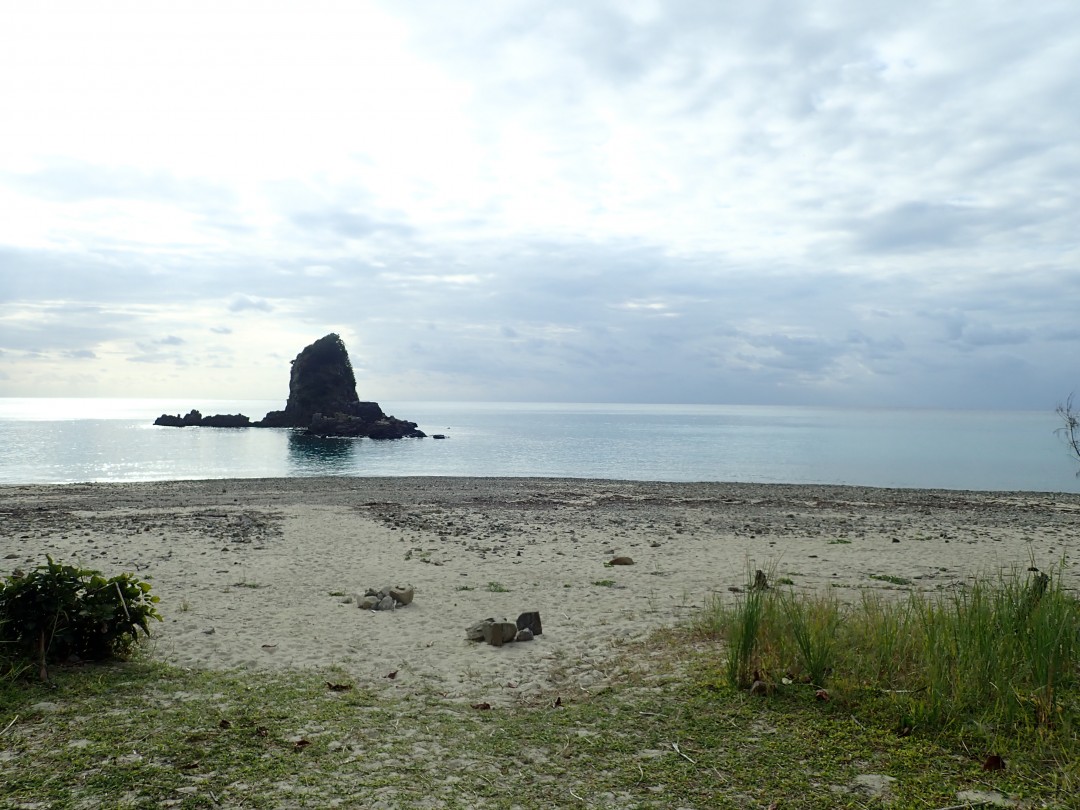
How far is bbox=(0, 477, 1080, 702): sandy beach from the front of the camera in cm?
884

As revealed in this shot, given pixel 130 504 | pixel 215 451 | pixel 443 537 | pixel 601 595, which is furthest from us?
pixel 215 451

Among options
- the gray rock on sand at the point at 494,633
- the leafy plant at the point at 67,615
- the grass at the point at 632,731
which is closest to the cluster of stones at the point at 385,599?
the gray rock on sand at the point at 494,633

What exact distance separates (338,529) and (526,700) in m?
15.3

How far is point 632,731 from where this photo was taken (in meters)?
6.10

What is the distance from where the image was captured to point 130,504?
90.9 ft

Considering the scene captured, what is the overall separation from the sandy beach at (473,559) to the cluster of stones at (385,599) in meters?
0.17

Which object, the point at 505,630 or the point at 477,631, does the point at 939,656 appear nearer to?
the point at 505,630

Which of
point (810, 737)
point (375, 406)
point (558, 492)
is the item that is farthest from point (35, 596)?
point (375, 406)

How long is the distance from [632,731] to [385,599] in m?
6.21

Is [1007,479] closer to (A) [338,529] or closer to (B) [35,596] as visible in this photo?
(A) [338,529]

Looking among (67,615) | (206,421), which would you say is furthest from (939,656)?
(206,421)

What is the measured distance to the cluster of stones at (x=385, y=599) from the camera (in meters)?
11.2

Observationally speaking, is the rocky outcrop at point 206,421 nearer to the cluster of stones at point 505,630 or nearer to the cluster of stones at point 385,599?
the cluster of stones at point 385,599

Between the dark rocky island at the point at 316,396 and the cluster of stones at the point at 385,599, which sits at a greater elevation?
the dark rocky island at the point at 316,396
